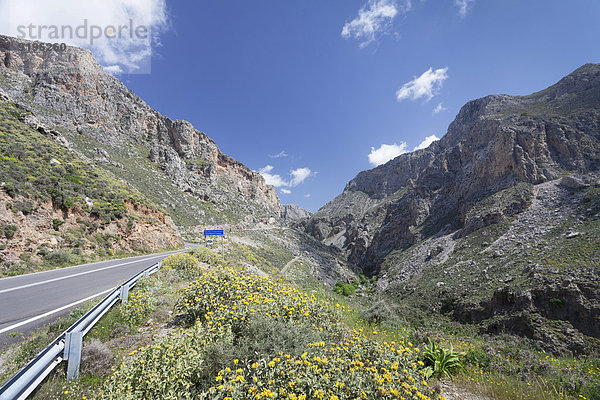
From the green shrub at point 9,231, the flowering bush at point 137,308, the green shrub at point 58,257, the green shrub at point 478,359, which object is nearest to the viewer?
the flowering bush at point 137,308

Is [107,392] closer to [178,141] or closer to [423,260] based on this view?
[423,260]

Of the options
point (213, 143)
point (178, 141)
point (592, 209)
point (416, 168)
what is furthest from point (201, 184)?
point (416, 168)

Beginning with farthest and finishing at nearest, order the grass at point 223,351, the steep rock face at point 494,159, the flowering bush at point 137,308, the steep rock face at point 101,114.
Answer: the steep rock face at point 101,114 → the steep rock face at point 494,159 → the flowering bush at point 137,308 → the grass at point 223,351

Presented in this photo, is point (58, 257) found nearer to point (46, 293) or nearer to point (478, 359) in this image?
point (46, 293)

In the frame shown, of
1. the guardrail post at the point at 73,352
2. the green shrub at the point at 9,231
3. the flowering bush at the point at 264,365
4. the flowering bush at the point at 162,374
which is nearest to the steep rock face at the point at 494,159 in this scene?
the flowering bush at the point at 264,365

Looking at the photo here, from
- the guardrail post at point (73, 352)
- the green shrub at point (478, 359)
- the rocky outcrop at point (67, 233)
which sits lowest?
the green shrub at point (478, 359)

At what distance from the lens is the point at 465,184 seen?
71.1 meters

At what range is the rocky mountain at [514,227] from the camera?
2497 centimetres

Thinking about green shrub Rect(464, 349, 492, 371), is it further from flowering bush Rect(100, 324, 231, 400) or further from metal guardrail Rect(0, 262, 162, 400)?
metal guardrail Rect(0, 262, 162, 400)

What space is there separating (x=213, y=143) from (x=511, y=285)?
12067 cm

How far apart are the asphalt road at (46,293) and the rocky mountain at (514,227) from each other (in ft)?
121

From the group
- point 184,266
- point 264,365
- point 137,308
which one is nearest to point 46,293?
point 184,266

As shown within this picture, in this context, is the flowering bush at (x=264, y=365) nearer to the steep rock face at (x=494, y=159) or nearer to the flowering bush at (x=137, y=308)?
the flowering bush at (x=137, y=308)

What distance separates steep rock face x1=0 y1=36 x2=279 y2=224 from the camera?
55094 mm
